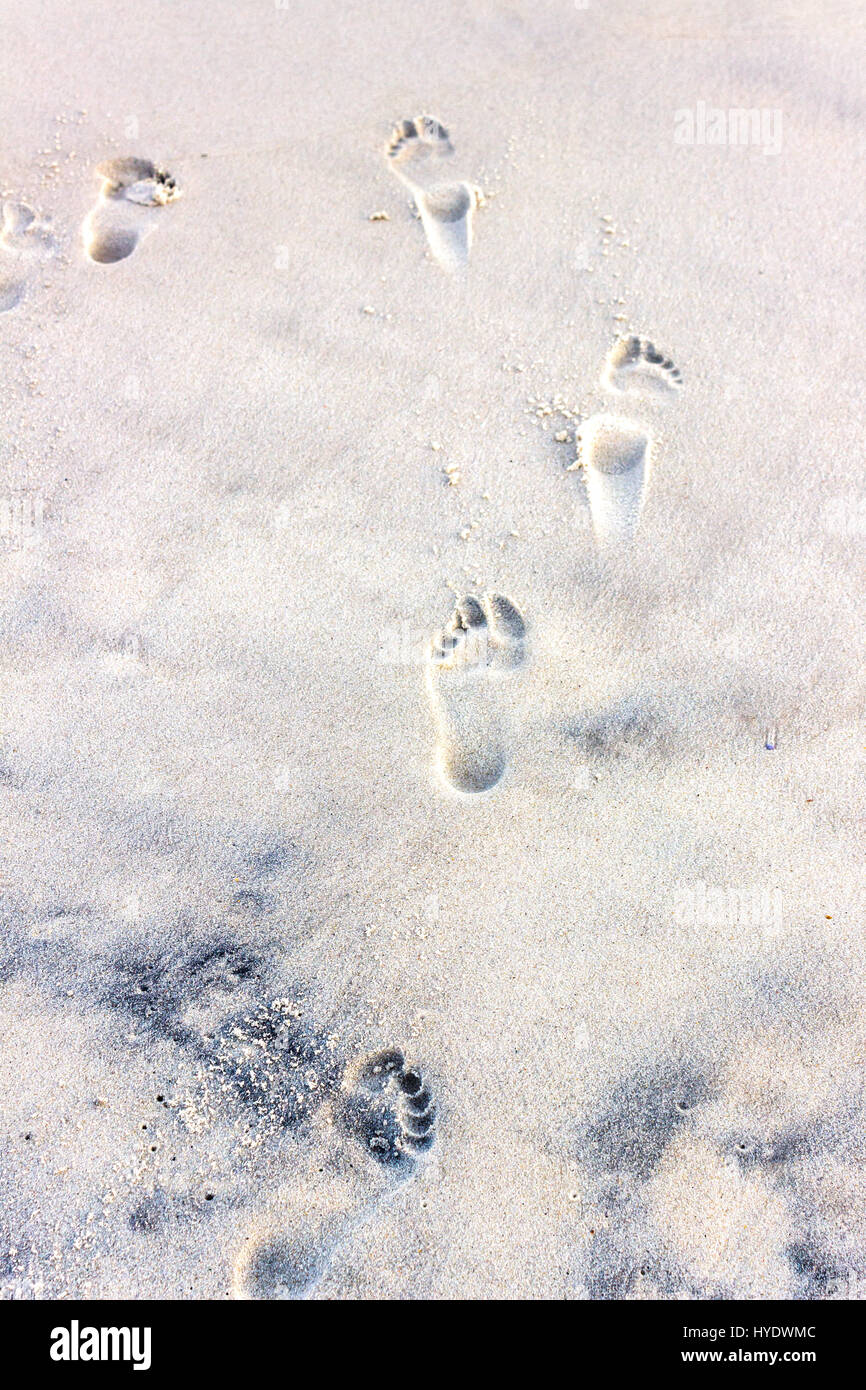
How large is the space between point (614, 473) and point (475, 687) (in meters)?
0.82

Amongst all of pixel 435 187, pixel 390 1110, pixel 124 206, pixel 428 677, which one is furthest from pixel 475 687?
pixel 124 206

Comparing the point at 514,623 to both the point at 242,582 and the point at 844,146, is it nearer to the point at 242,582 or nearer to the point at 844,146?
the point at 242,582

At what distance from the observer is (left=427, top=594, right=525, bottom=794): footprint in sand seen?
2.48 meters

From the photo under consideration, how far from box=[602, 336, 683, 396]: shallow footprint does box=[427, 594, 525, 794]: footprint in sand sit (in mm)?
847

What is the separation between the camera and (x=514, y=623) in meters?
2.61
